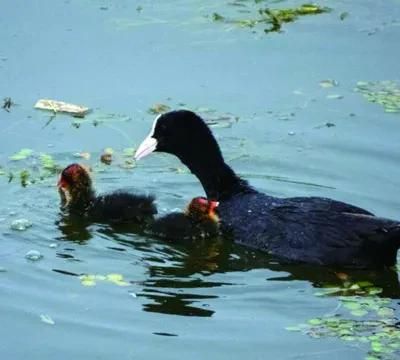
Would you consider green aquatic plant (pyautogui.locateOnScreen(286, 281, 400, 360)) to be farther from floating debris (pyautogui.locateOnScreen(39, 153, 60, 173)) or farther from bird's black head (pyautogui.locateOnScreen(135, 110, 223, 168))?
floating debris (pyautogui.locateOnScreen(39, 153, 60, 173))

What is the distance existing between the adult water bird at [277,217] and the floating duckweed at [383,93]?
197 centimetres

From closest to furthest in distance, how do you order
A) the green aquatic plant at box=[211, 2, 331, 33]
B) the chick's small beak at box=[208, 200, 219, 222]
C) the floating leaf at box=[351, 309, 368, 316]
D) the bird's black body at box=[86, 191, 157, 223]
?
the floating leaf at box=[351, 309, 368, 316]
the chick's small beak at box=[208, 200, 219, 222]
the bird's black body at box=[86, 191, 157, 223]
the green aquatic plant at box=[211, 2, 331, 33]

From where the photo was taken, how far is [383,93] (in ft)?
35.9

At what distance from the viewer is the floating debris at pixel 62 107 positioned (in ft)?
34.5

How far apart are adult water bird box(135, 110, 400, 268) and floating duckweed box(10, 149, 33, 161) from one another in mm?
1013

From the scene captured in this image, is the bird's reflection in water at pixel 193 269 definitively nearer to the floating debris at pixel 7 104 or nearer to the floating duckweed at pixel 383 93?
the floating debris at pixel 7 104

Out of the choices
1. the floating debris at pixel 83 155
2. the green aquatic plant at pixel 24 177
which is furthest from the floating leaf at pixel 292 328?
the floating debris at pixel 83 155

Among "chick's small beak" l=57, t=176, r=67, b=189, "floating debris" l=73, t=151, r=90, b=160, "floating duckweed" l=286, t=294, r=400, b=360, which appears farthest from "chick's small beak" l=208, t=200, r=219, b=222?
"floating duckweed" l=286, t=294, r=400, b=360

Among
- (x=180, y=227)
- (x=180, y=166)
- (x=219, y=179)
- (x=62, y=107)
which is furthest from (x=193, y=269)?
(x=62, y=107)

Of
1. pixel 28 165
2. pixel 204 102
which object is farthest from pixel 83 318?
pixel 204 102

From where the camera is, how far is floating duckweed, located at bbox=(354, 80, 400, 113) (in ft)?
35.1

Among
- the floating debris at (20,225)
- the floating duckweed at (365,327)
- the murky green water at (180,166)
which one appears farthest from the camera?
the floating debris at (20,225)

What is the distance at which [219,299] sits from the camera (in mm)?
7832

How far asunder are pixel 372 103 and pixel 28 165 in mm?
2818
